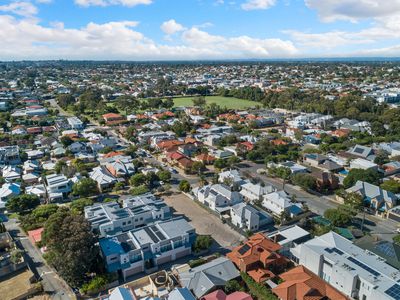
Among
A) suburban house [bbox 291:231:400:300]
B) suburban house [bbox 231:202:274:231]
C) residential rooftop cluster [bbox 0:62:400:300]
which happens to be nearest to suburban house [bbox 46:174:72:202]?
residential rooftop cluster [bbox 0:62:400:300]

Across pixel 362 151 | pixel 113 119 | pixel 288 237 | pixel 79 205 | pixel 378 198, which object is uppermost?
→ pixel 113 119

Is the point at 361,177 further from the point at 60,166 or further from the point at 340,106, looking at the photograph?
the point at 340,106

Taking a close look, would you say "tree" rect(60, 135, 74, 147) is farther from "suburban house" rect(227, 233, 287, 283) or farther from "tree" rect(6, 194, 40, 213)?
"suburban house" rect(227, 233, 287, 283)

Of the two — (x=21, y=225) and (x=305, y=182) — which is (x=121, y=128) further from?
(x=305, y=182)

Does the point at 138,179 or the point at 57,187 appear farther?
the point at 138,179

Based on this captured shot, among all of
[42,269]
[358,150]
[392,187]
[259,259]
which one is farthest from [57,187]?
[358,150]

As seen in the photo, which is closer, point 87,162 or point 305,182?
point 305,182

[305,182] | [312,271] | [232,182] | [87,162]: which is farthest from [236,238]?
[87,162]
